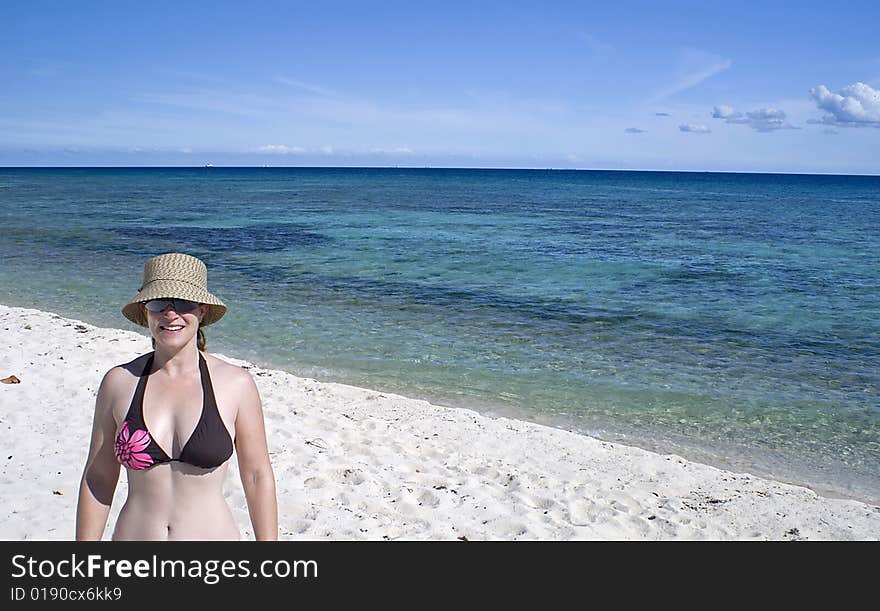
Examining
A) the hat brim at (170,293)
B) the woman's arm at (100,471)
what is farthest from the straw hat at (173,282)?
the woman's arm at (100,471)

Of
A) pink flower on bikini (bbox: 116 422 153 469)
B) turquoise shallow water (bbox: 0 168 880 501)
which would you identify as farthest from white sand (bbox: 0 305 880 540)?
pink flower on bikini (bbox: 116 422 153 469)

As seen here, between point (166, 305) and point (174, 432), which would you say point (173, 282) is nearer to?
point (166, 305)

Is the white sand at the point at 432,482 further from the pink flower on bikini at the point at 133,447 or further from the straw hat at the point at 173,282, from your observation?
the straw hat at the point at 173,282

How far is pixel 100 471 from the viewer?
306 centimetres

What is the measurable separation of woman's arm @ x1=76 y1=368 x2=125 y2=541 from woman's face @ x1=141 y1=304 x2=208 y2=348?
8.7 inches

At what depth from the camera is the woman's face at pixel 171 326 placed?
9.78ft

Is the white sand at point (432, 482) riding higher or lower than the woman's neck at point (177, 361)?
lower


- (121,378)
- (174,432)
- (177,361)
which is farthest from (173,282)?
(174,432)

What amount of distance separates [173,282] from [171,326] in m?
0.17

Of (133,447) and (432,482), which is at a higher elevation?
(133,447)

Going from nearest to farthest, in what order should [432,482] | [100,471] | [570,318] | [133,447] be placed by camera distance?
[133,447] < [100,471] < [432,482] < [570,318]

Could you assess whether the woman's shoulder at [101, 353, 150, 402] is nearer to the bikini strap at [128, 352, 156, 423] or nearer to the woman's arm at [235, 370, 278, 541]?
the bikini strap at [128, 352, 156, 423]

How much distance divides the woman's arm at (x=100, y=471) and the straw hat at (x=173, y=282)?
321 mm

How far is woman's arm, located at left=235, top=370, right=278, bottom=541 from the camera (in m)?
3.05
